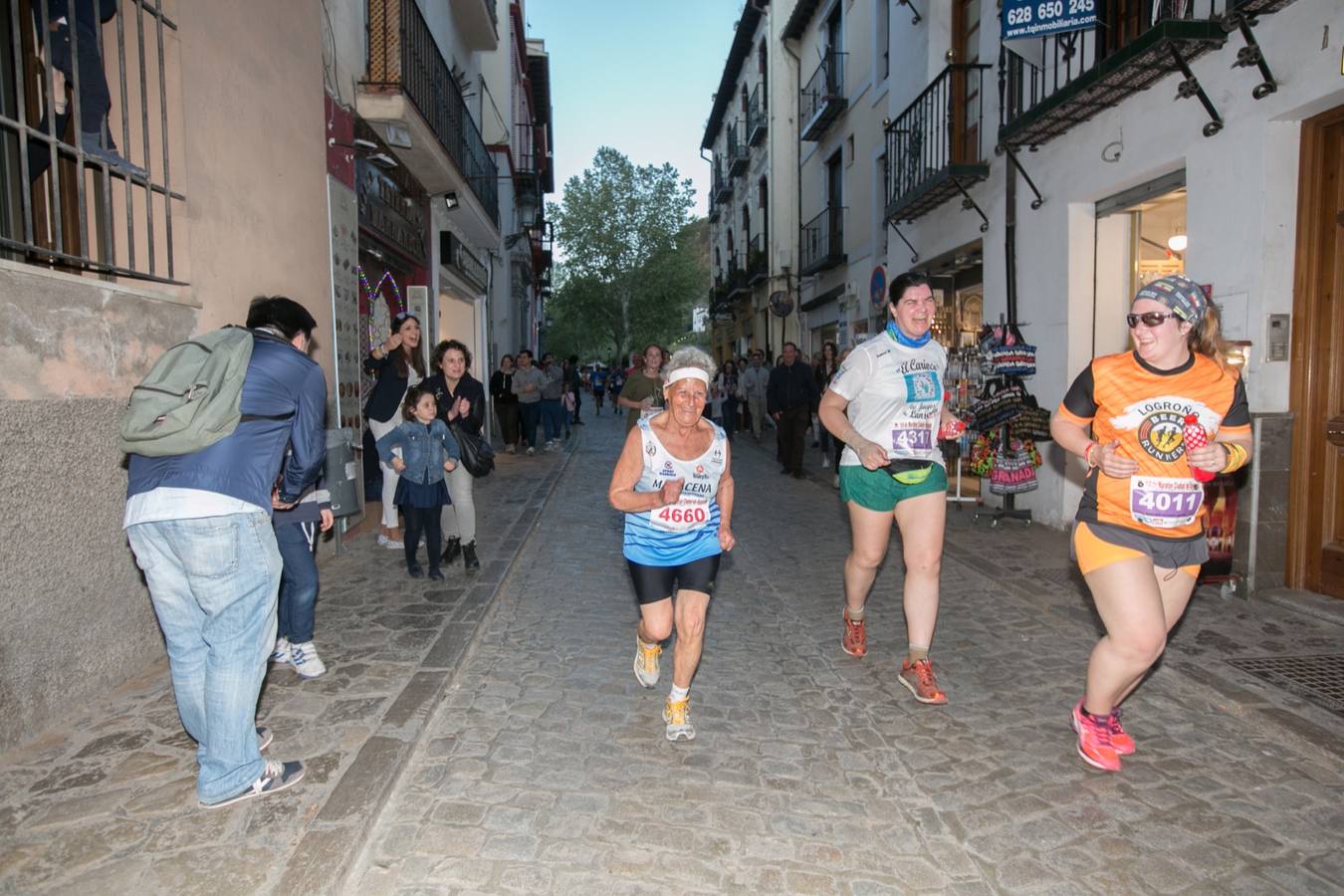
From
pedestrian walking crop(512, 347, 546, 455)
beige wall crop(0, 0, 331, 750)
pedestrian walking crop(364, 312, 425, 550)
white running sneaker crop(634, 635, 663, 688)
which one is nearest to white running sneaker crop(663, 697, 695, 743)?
white running sneaker crop(634, 635, 663, 688)

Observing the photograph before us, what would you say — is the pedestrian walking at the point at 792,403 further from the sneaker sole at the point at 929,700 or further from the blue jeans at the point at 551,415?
Answer: the sneaker sole at the point at 929,700

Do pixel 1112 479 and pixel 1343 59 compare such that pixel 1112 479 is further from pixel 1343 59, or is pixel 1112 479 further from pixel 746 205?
pixel 746 205

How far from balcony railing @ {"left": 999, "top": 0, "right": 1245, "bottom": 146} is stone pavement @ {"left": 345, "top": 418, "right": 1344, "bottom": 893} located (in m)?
3.96

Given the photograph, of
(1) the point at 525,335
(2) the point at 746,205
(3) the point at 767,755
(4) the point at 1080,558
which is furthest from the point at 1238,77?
(1) the point at 525,335

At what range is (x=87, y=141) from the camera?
14.4 ft

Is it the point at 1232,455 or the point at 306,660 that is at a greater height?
the point at 1232,455

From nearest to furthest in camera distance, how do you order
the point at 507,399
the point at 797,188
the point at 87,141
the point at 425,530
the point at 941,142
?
the point at 87,141
the point at 425,530
the point at 941,142
the point at 507,399
the point at 797,188

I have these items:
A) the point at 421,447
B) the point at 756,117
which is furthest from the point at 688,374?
the point at 756,117

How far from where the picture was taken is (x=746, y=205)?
3128 centimetres

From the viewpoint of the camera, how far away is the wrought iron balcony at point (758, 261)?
2669 cm

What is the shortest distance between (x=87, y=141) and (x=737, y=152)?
29791mm

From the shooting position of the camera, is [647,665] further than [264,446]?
Yes

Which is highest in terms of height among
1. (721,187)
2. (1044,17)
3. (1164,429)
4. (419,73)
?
(721,187)

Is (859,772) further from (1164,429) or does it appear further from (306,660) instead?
(306,660)
